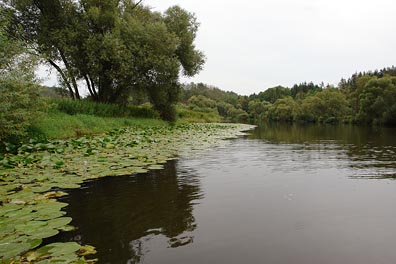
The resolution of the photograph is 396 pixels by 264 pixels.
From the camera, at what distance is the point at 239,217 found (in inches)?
175

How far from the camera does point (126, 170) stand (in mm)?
7500

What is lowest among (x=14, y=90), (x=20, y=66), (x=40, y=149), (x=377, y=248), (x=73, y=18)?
(x=377, y=248)

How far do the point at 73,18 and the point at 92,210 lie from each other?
20936 millimetres

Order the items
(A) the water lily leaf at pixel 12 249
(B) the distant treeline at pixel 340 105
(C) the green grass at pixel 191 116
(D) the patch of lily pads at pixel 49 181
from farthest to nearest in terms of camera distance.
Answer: (B) the distant treeline at pixel 340 105
(C) the green grass at pixel 191 116
(D) the patch of lily pads at pixel 49 181
(A) the water lily leaf at pixel 12 249

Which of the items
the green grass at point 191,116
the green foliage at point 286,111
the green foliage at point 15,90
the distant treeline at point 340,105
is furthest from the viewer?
the green foliage at point 286,111

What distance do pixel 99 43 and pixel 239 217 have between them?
1977 cm

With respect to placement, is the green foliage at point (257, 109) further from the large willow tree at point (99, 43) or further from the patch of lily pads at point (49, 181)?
the patch of lily pads at point (49, 181)

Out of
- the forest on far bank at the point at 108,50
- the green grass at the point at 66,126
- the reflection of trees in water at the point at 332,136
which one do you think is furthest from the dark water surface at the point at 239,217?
the reflection of trees in water at the point at 332,136

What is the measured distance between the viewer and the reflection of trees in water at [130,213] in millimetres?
3594

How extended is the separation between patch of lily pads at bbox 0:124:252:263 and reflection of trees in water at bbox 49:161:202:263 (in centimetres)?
24

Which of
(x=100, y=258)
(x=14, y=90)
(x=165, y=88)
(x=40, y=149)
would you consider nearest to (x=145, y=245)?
(x=100, y=258)

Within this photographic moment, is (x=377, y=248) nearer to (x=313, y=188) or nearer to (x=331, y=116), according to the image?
(x=313, y=188)

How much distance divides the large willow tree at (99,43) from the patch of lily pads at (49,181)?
11.0 metres

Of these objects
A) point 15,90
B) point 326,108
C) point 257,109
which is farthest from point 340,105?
point 15,90
